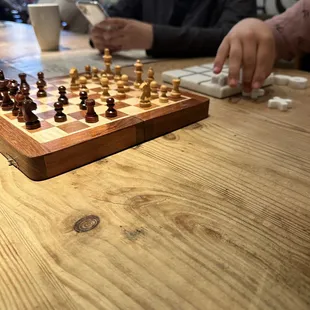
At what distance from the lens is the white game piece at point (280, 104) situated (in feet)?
2.87

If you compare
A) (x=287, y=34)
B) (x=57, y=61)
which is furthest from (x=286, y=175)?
(x=57, y=61)

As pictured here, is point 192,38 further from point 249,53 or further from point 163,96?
point 163,96

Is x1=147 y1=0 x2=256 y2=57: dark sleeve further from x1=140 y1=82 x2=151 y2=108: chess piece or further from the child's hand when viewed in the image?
x1=140 y1=82 x2=151 y2=108: chess piece

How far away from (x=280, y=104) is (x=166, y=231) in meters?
0.59

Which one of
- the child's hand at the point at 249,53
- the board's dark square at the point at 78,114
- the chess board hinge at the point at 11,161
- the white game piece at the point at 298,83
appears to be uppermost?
the child's hand at the point at 249,53

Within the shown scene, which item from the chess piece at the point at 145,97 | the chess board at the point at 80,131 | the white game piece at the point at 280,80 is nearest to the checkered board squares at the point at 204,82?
the white game piece at the point at 280,80

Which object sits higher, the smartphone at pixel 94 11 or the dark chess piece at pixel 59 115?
the smartphone at pixel 94 11

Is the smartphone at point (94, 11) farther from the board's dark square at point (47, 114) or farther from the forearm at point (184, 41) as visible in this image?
the board's dark square at point (47, 114)

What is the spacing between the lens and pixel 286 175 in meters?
0.57

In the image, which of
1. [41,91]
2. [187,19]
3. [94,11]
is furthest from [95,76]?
[187,19]

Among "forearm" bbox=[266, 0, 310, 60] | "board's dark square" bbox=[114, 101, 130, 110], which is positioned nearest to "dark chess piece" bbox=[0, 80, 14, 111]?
"board's dark square" bbox=[114, 101, 130, 110]

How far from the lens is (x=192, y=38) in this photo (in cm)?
144

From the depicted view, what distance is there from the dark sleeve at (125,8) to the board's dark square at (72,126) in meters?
1.44

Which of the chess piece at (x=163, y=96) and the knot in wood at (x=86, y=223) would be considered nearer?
the knot in wood at (x=86, y=223)
